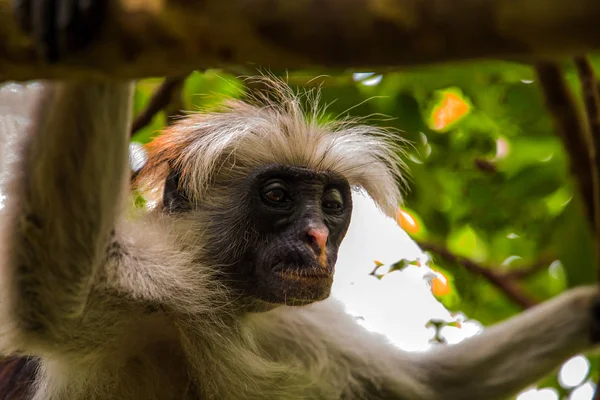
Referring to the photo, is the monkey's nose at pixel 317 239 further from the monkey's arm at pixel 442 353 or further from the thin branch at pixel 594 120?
the thin branch at pixel 594 120

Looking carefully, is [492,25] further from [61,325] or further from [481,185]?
[481,185]

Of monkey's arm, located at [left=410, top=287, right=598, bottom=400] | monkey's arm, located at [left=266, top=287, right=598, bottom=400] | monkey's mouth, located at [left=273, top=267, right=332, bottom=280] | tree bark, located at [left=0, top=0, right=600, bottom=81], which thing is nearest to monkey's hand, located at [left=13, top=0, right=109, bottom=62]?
tree bark, located at [left=0, top=0, right=600, bottom=81]

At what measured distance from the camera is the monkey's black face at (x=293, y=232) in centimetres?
372

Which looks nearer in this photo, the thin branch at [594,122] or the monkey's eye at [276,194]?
the thin branch at [594,122]

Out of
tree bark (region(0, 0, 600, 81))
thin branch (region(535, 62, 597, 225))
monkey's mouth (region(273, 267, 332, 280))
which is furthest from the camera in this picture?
monkey's mouth (region(273, 267, 332, 280))

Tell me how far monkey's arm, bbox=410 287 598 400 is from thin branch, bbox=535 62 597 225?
4.15 ft

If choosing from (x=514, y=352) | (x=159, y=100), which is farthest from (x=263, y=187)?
(x=514, y=352)

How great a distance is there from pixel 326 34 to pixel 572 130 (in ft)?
7.01

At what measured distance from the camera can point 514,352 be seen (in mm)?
4699

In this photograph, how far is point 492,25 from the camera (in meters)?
1.25

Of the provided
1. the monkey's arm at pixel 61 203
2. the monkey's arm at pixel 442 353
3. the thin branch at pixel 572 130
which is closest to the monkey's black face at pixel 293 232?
the monkey's arm at pixel 442 353

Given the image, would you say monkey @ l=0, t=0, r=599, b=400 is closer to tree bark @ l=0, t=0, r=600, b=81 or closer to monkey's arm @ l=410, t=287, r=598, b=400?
monkey's arm @ l=410, t=287, r=598, b=400

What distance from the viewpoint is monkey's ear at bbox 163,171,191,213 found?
429 centimetres

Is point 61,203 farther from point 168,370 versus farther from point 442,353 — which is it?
point 442,353
